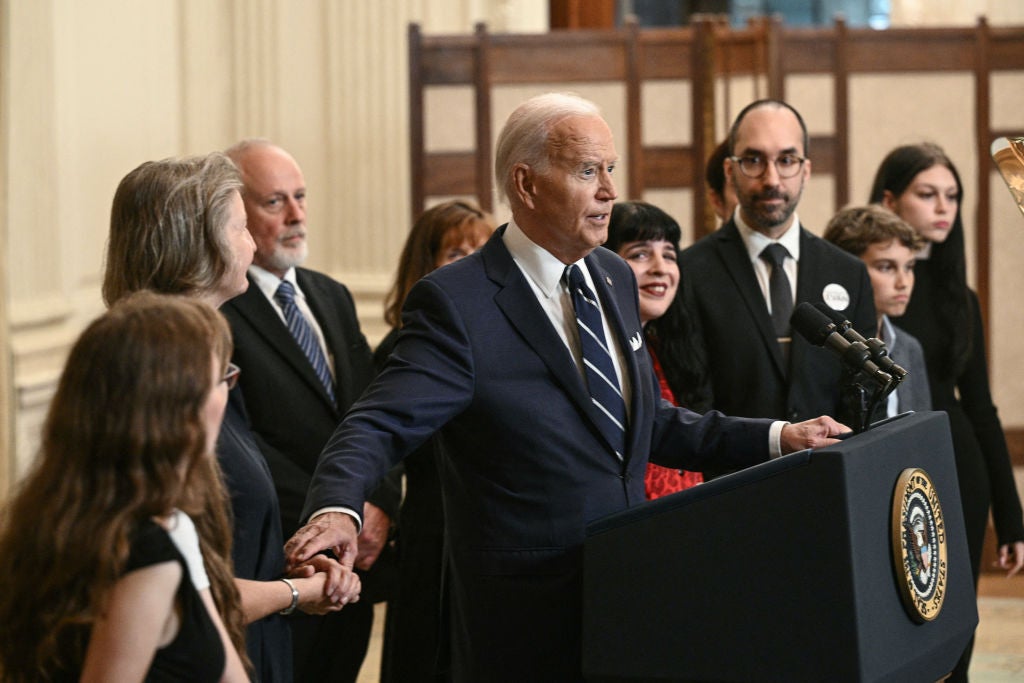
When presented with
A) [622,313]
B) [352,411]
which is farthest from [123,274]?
[622,313]

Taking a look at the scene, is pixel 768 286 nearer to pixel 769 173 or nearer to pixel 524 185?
pixel 769 173

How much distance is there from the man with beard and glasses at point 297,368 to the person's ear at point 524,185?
39.4 inches

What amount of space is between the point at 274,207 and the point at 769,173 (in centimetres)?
122

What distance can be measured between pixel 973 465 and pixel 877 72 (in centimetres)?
274

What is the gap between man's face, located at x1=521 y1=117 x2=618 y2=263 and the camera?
2.55 m

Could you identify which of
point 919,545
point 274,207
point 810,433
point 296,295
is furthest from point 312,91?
point 919,545

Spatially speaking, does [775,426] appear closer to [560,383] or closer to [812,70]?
[560,383]

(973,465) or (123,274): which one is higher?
(123,274)

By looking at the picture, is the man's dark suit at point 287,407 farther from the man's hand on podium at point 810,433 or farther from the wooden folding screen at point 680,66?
the wooden folding screen at point 680,66

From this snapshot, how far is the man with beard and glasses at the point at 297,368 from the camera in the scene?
11.1 feet

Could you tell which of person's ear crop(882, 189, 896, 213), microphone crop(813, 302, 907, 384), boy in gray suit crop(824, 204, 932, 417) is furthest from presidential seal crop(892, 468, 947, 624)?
person's ear crop(882, 189, 896, 213)

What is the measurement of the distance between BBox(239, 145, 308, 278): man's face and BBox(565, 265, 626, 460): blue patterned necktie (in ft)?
3.95

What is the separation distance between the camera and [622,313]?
2648 millimetres

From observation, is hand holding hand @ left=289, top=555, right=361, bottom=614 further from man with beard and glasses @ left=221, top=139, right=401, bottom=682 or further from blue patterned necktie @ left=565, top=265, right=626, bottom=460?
man with beard and glasses @ left=221, top=139, right=401, bottom=682
